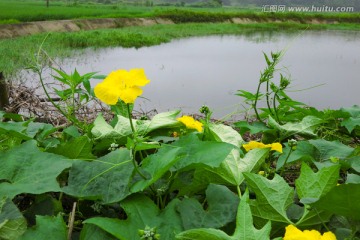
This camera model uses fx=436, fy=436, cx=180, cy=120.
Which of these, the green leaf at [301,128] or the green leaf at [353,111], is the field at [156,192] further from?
the green leaf at [353,111]

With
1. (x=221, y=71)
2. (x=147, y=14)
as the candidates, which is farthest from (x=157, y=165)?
(x=147, y=14)

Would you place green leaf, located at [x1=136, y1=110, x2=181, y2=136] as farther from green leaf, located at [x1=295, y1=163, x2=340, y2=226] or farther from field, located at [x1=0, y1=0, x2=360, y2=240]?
green leaf, located at [x1=295, y1=163, x2=340, y2=226]

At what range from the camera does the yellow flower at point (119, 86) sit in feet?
1.21

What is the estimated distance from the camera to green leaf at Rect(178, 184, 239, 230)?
329mm

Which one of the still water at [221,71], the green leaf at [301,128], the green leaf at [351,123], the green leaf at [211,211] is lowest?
the still water at [221,71]

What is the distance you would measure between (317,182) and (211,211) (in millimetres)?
90

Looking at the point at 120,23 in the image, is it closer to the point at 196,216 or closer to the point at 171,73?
the point at 171,73

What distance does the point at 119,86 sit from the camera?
0.37 meters

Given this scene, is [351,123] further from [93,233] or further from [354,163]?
[93,233]

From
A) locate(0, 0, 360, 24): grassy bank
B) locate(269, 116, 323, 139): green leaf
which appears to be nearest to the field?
locate(269, 116, 323, 139): green leaf

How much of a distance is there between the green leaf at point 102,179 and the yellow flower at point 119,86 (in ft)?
0.17

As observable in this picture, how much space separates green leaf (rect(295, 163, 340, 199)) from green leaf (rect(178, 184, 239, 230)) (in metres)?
0.06

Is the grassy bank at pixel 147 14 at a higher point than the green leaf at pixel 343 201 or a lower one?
lower

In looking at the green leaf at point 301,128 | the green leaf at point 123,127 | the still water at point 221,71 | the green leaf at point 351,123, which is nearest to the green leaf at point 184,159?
the green leaf at point 123,127
